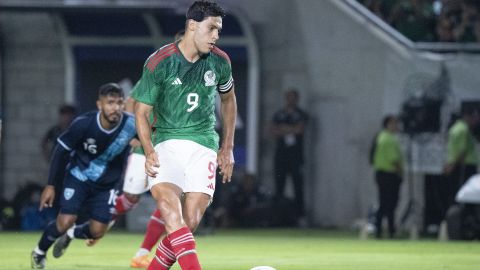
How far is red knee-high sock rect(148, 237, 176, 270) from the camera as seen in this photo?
33.2ft

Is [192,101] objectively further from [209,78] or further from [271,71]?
[271,71]

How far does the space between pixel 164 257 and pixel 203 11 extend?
74.2 inches

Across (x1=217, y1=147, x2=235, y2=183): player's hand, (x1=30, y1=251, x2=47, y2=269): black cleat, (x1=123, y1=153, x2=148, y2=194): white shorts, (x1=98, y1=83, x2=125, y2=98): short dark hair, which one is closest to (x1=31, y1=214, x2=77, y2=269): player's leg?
(x1=30, y1=251, x2=47, y2=269): black cleat

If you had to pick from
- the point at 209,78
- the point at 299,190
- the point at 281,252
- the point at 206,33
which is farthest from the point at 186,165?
the point at 299,190

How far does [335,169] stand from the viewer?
25.0m

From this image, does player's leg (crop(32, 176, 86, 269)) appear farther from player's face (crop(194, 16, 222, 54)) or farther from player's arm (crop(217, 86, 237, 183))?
player's face (crop(194, 16, 222, 54))

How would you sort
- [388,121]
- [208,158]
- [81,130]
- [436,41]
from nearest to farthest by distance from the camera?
[208,158]
[81,130]
[388,121]
[436,41]

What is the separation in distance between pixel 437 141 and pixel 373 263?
800 cm

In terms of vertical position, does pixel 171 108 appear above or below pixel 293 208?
above

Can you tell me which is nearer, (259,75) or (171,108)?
(171,108)

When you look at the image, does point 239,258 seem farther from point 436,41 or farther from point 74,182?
point 436,41

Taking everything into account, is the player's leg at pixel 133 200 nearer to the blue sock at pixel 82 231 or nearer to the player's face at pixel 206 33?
the blue sock at pixel 82 231

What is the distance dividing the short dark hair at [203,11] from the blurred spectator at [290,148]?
45.5ft

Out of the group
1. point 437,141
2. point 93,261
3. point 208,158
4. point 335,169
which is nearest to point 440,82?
point 437,141
